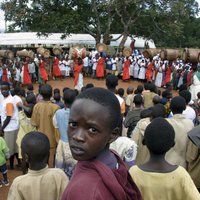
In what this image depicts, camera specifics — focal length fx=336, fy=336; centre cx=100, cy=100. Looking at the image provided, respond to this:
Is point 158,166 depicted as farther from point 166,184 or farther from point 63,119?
point 63,119

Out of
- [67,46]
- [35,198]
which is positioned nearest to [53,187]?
[35,198]

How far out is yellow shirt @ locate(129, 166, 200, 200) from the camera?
1.96 meters

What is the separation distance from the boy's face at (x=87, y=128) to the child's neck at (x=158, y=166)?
87 centimetres

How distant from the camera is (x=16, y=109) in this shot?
5.38 metres

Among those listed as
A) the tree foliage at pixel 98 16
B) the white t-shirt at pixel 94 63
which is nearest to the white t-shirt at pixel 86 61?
the white t-shirt at pixel 94 63

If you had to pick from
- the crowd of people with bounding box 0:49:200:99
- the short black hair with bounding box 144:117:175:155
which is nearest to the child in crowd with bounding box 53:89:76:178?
the short black hair with bounding box 144:117:175:155

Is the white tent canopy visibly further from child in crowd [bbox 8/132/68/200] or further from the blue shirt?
child in crowd [bbox 8/132/68/200]

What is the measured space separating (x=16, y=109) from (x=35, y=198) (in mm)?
3174

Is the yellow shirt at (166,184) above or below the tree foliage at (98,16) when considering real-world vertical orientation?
below

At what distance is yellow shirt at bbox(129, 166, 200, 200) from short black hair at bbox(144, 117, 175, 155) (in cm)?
18

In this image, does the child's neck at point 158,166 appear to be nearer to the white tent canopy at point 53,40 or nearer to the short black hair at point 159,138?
the short black hair at point 159,138

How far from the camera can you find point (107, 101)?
4.32 feet

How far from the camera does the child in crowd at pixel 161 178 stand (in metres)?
→ 1.97

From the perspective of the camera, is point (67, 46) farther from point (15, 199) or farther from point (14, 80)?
point (15, 199)
